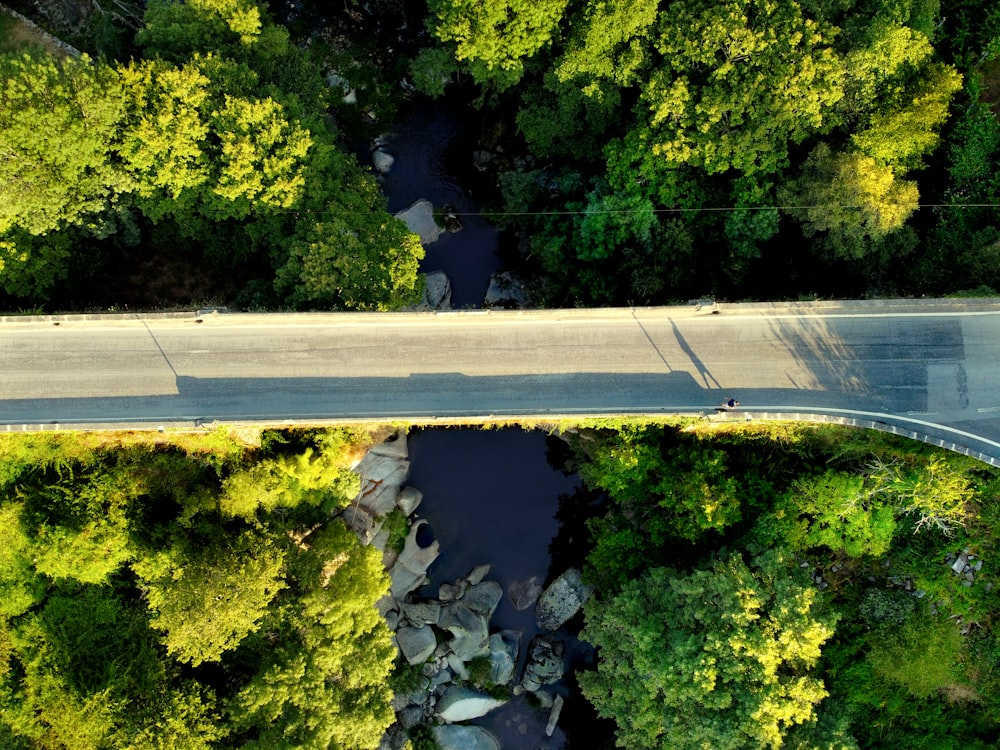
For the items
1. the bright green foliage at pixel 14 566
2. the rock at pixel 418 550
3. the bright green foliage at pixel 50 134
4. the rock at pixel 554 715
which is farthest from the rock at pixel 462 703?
the bright green foliage at pixel 50 134

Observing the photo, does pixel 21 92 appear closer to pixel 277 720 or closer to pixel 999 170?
pixel 277 720

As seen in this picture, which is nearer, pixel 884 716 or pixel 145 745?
pixel 145 745

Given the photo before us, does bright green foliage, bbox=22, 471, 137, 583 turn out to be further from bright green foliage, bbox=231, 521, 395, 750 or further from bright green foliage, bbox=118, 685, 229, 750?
bright green foliage, bbox=231, 521, 395, 750

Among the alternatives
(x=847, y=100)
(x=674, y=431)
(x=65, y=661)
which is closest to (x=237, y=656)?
(x=65, y=661)

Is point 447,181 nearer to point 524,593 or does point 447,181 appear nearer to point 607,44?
point 607,44

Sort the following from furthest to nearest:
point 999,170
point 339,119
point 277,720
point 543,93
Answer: point 339,119
point 543,93
point 999,170
point 277,720
